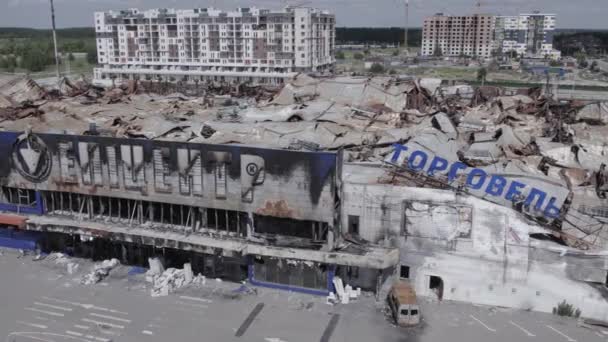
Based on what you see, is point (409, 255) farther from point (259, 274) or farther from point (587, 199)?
point (587, 199)

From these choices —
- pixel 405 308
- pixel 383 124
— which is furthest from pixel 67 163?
pixel 383 124

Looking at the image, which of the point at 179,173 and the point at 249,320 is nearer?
the point at 249,320

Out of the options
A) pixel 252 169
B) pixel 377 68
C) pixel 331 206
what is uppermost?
pixel 377 68

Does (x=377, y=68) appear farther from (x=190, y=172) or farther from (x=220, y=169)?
(x=220, y=169)

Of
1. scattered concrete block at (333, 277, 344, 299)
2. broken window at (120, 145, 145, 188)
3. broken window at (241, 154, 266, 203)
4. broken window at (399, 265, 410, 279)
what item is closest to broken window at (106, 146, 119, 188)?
broken window at (120, 145, 145, 188)

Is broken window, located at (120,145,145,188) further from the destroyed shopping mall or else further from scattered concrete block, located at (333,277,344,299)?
scattered concrete block, located at (333,277,344,299)

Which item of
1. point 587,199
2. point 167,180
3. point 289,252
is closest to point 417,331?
point 289,252
